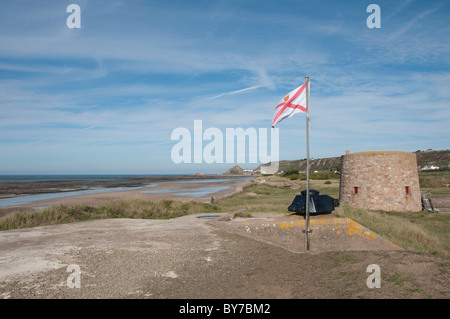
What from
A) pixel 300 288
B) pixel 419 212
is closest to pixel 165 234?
pixel 300 288

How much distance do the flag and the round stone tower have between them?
1420 centimetres

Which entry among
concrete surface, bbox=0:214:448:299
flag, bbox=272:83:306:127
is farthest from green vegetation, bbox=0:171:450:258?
flag, bbox=272:83:306:127

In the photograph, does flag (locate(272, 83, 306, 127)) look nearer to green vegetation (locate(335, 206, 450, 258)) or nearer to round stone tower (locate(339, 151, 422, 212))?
green vegetation (locate(335, 206, 450, 258))

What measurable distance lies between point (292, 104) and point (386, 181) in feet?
48.3

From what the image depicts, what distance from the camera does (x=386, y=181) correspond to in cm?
2038

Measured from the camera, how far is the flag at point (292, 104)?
8.77 m

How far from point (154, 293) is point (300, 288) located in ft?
8.93

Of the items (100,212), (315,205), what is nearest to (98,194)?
(100,212)

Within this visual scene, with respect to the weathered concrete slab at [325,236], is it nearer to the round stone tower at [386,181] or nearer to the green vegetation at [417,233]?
the green vegetation at [417,233]

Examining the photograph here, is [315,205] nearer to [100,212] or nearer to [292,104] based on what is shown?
[292,104]

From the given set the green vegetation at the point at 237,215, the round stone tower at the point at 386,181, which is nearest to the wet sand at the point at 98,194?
the green vegetation at the point at 237,215

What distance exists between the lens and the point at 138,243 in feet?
31.2
